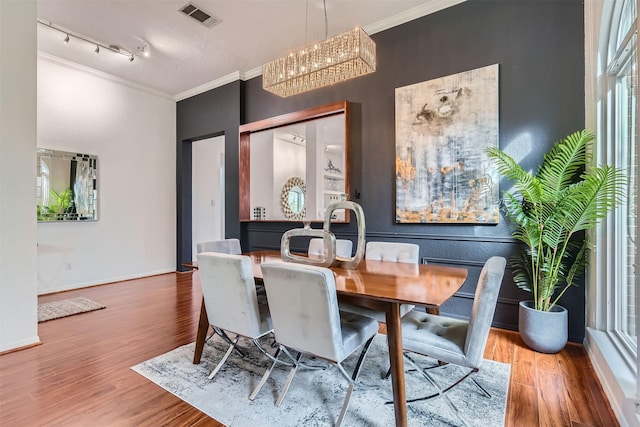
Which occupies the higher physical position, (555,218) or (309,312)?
(555,218)

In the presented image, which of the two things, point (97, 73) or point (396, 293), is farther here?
Result: point (97, 73)

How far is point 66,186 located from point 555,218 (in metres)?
5.78

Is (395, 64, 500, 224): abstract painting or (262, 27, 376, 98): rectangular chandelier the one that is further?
(395, 64, 500, 224): abstract painting

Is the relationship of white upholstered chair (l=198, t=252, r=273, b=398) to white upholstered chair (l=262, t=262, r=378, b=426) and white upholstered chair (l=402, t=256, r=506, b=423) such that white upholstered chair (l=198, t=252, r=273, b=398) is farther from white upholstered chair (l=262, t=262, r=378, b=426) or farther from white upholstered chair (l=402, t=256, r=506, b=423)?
white upholstered chair (l=402, t=256, r=506, b=423)

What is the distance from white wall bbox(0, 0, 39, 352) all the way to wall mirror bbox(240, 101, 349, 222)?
242 centimetres

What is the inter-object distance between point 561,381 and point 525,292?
0.92m

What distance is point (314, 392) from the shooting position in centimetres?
193

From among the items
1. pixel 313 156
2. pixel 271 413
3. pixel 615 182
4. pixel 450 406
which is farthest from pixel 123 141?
pixel 615 182

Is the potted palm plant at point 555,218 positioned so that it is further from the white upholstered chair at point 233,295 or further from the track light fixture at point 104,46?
the track light fixture at point 104,46

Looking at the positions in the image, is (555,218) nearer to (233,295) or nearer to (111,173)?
(233,295)

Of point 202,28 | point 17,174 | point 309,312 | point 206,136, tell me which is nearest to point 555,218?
point 309,312

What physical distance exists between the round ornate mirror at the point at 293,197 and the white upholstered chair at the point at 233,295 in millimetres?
3067

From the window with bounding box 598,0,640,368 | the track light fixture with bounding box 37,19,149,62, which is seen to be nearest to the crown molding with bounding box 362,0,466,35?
the window with bounding box 598,0,640,368

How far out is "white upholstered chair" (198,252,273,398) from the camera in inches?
72.9
